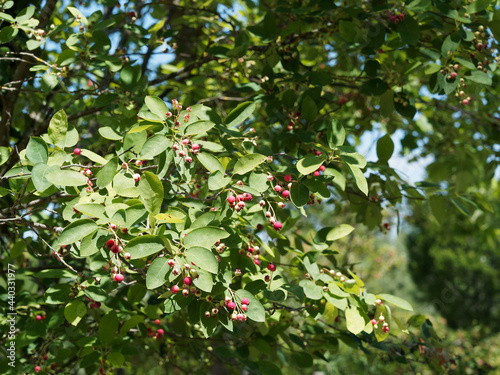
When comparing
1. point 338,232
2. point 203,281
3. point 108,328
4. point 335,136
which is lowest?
point 108,328

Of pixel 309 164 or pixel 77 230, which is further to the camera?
pixel 309 164

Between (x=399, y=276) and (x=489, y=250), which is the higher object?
(x=489, y=250)

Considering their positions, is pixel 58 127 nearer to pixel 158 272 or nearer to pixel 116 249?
pixel 116 249

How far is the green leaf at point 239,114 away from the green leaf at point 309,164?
31 cm

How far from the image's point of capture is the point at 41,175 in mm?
1350

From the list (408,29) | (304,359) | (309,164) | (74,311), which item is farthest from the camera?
(304,359)

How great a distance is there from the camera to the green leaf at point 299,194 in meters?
1.50

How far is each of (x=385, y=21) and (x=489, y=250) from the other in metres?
15.5

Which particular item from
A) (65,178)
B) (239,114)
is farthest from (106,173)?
(239,114)

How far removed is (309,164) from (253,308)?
1.58 ft

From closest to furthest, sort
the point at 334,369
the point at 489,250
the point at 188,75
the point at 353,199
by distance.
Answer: the point at 353,199 → the point at 188,75 → the point at 334,369 → the point at 489,250

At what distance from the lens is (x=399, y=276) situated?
26.8 meters

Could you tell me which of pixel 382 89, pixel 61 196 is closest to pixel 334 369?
pixel 382 89

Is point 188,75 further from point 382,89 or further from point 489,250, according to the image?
point 489,250
